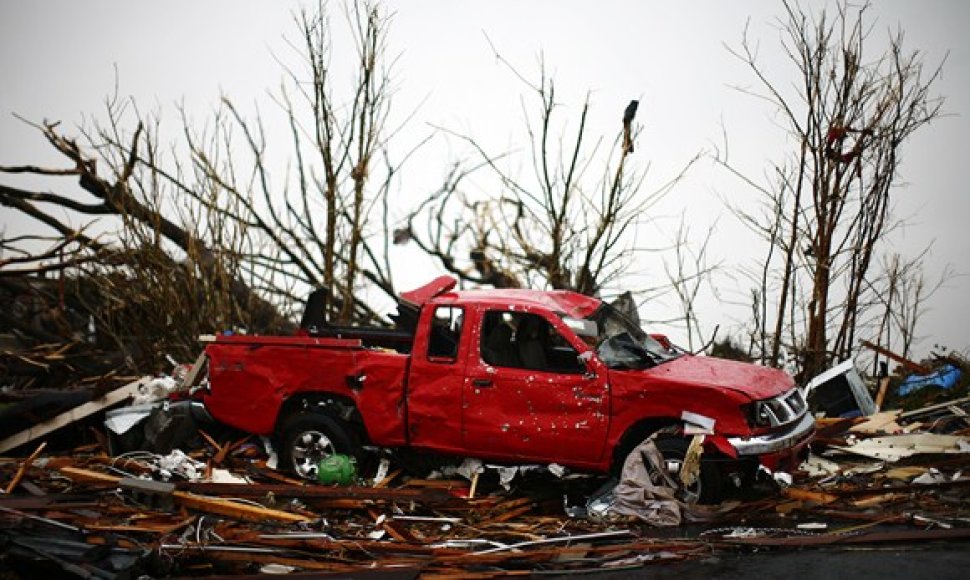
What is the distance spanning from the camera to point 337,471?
26.2 feet

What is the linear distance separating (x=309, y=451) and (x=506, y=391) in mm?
2258

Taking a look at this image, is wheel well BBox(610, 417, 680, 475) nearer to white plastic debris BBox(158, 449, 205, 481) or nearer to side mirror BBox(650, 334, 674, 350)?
side mirror BBox(650, 334, 674, 350)

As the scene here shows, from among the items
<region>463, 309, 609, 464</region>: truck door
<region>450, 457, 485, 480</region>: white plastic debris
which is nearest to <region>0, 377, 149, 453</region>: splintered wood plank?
<region>450, 457, 485, 480</region>: white plastic debris

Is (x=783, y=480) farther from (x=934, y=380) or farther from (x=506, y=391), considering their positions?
(x=934, y=380)

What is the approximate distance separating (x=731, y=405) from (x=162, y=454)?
19.7 feet

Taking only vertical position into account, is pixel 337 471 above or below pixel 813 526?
above

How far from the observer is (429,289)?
8469 mm

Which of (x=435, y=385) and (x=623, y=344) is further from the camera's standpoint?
(x=435, y=385)

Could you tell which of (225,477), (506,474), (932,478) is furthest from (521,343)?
(932,478)

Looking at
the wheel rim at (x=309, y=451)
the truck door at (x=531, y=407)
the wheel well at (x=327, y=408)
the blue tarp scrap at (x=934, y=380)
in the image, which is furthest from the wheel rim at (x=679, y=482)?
the blue tarp scrap at (x=934, y=380)

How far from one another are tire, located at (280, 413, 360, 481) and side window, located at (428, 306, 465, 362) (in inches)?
48.6

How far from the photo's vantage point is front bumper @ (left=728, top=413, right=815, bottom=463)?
22.6 ft

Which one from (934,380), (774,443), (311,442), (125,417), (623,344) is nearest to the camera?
(774,443)

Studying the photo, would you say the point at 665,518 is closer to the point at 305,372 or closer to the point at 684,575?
the point at 684,575
